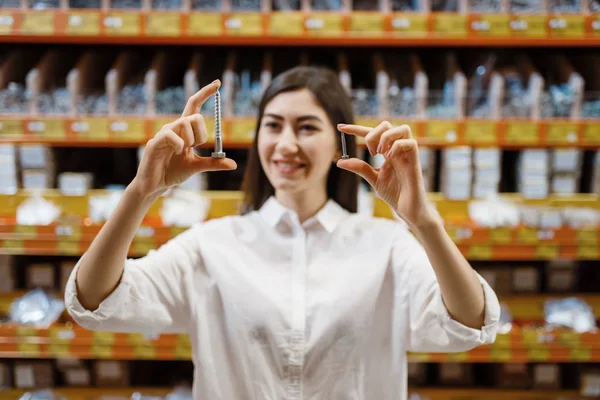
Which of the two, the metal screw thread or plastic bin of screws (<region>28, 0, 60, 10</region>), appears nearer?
the metal screw thread

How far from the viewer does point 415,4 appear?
7.74ft

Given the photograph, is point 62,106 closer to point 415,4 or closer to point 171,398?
point 171,398

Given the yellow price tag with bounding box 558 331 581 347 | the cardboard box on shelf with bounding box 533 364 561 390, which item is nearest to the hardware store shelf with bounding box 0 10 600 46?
the yellow price tag with bounding box 558 331 581 347

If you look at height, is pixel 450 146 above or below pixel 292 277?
above

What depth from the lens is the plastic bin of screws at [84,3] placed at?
7.54ft

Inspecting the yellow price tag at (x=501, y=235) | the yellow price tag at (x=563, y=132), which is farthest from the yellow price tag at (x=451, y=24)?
the yellow price tag at (x=501, y=235)

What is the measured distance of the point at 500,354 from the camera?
7.55 feet

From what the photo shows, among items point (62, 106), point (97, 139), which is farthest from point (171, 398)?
point (62, 106)

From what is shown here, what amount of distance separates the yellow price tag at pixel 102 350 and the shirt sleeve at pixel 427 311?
137 centimetres

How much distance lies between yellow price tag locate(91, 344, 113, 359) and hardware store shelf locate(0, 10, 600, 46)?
114 cm

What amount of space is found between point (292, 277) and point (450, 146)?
48.0 inches

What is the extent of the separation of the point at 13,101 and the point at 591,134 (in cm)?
214

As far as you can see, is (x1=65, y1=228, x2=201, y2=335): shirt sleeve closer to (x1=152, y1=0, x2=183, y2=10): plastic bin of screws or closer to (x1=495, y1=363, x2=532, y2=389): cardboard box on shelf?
(x1=152, y1=0, x2=183, y2=10): plastic bin of screws

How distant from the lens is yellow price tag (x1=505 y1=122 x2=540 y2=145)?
2.27 m
